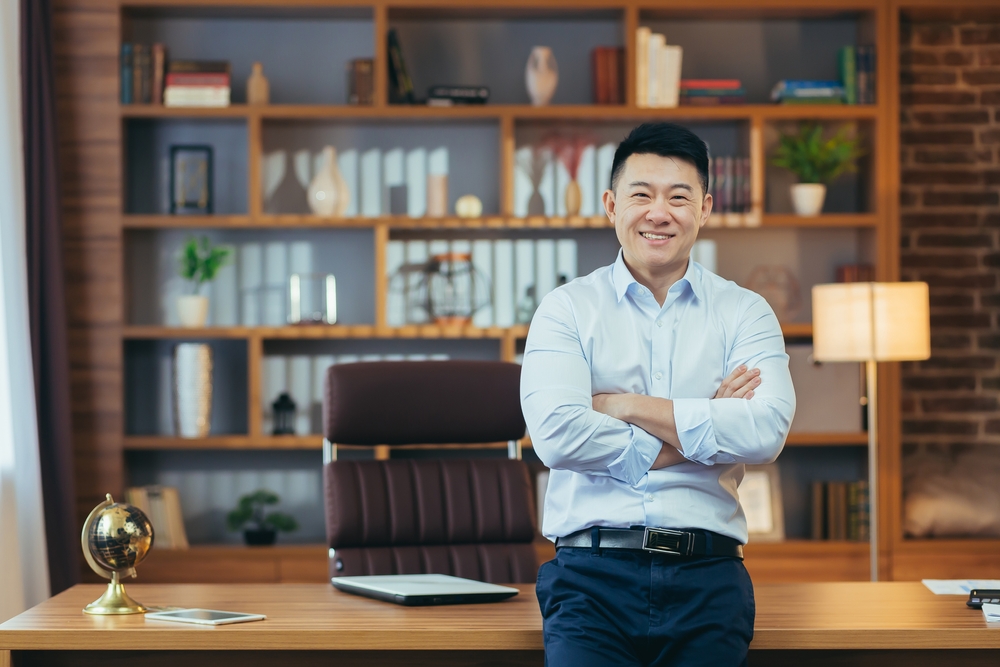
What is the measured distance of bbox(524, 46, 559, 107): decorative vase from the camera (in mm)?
3859

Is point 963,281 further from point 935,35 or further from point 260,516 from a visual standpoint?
point 260,516

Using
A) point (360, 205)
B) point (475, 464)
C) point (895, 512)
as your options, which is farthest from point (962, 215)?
point (475, 464)

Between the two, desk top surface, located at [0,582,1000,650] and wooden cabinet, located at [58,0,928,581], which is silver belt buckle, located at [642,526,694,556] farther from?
wooden cabinet, located at [58,0,928,581]

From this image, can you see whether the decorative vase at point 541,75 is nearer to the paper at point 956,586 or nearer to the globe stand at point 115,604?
the paper at point 956,586

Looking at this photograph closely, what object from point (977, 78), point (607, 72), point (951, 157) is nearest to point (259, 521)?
point (607, 72)

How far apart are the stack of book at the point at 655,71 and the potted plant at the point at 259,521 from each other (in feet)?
6.46

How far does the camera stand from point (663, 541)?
1.59 m

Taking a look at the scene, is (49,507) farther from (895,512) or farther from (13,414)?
(895,512)

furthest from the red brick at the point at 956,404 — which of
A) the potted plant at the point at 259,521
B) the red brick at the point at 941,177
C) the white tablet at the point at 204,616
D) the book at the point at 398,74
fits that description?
the white tablet at the point at 204,616

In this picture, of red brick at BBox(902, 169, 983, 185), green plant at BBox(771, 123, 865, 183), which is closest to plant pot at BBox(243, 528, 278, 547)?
green plant at BBox(771, 123, 865, 183)

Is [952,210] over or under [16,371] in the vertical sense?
over

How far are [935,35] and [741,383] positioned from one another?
305 cm

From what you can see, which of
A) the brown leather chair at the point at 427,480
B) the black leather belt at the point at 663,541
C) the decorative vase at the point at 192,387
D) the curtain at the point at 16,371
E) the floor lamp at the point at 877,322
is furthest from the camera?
the decorative vase at the point at 192,387

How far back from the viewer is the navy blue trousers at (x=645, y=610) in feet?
4.89
